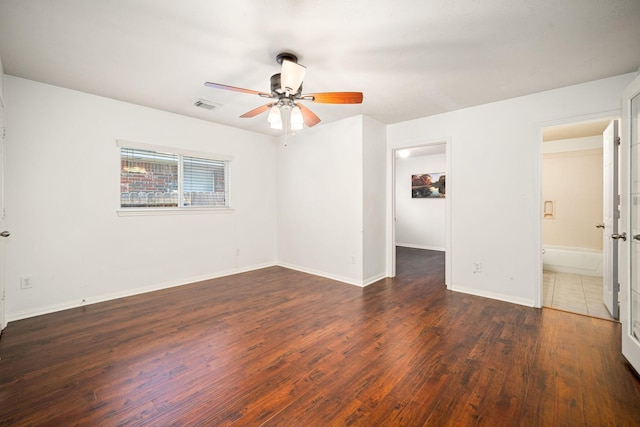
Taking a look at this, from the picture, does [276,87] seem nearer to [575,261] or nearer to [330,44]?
[330,44]

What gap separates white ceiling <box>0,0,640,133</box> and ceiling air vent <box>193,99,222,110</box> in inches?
9.1

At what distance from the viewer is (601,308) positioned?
314cm

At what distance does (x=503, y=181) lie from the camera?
11.3ft

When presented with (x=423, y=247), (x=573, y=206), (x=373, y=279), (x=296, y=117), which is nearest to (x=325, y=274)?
(x=373, y=279)

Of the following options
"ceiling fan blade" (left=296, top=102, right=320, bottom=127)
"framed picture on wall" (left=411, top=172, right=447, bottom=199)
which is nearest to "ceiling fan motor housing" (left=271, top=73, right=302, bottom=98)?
"ceiling fan blade" (left=296, top=102, right=320, bottom=127)

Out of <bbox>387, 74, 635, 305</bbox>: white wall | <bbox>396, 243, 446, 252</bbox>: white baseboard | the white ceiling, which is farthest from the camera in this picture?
<bbox>396, 243, 446, 252</bbox>: white baseboard

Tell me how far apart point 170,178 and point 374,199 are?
3.11 meters

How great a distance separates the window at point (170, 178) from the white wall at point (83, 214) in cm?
15

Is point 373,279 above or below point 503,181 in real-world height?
below

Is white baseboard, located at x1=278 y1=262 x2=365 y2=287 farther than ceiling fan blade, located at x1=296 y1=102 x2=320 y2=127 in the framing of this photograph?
Yes

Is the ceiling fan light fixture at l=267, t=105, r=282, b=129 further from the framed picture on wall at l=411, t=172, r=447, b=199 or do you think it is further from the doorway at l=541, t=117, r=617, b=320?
the framed picture on wall at l=411, t=172, r=447, b=199

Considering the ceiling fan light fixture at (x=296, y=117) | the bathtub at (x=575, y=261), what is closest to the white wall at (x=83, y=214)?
the ceiling fan light fixture at (x=296, y=117)

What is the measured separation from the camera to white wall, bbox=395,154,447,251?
707 centimetres

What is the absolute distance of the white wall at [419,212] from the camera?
707 centimetres
